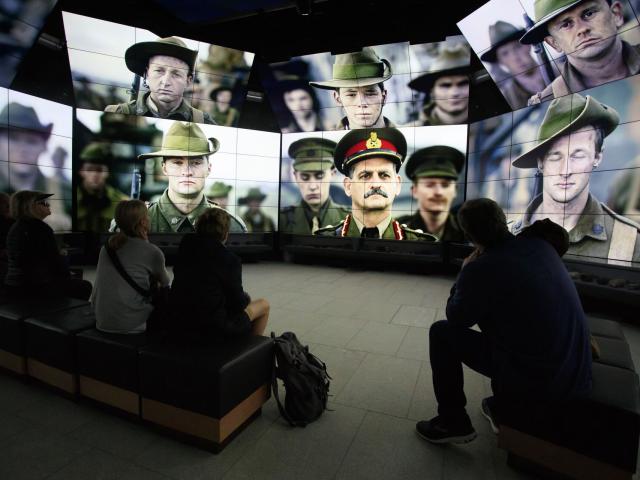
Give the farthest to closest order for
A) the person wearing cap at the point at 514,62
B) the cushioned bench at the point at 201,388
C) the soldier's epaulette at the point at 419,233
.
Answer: the soldier's epaulette at the point at 419,233, the person wearing cap at the point at 514,62, the cushioned bench at the point at 201,388

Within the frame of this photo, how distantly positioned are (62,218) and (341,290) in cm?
717

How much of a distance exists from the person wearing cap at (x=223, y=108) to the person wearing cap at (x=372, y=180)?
326 centimetres

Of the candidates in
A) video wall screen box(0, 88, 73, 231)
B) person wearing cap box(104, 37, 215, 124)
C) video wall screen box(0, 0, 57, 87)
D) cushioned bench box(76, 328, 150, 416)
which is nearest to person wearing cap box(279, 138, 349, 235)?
person wearing cap box(104, 37, 215, 124)

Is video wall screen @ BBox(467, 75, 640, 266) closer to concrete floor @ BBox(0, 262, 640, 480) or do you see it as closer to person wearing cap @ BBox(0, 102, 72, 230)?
concrete floor @ BBox(0, 262, 640, 480)

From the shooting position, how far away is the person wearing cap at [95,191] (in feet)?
28.6

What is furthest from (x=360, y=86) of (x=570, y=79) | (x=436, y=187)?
(x=570, y=79)

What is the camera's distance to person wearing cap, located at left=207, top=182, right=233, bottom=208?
10047mm

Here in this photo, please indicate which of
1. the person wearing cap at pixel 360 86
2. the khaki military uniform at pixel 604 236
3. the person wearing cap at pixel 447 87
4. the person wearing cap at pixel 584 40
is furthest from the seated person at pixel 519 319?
the person wearing cap at pixel 360 86

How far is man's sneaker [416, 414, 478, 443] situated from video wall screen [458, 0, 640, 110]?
6.42 m

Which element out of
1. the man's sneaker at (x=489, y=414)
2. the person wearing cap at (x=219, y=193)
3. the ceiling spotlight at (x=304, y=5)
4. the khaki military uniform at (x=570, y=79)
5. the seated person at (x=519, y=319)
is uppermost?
the ceiling spotlight at (x=304, y=5)

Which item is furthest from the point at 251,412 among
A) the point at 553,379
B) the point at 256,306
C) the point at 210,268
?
Answer: the point at 553,379

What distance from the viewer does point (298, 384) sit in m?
2.28

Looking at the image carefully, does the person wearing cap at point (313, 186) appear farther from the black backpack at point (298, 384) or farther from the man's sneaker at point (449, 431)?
the man's sneaker at point (449, 431)

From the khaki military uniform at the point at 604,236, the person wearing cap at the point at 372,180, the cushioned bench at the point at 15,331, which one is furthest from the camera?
the person wearing cap at the point at 372,180
